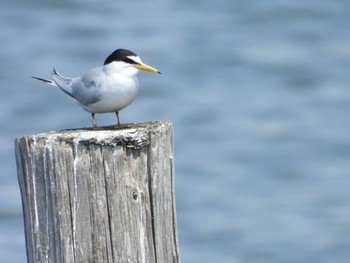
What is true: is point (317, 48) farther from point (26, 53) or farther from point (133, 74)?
point (133, 74)

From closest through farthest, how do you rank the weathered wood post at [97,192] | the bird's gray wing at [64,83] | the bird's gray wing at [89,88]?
1. the weathered wood post at [97,192]
2. the bird's gray wing at [89,88]
3. the bird's gray wing at [64,83]

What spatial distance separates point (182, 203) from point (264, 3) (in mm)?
6253

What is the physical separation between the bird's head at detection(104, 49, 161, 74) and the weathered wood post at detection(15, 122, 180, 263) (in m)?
1.19

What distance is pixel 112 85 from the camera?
5156 mm

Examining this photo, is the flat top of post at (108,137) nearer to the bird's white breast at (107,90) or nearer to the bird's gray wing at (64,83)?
the bird's white breast at (107,90)

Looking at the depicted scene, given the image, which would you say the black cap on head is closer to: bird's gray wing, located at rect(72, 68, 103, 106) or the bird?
the bird

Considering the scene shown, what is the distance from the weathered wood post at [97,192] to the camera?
398 cm

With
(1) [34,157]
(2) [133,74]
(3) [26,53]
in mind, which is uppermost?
(3) [26,53]

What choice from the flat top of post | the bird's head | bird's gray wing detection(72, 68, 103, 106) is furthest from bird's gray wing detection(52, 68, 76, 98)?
the flat top of post

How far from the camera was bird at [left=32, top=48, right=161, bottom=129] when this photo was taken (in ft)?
16.9

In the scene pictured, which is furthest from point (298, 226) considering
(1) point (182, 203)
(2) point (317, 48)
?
(2) point (317, 48)

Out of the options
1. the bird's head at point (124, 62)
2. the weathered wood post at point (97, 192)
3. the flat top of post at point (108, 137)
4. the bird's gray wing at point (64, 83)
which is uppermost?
the bird's gray wing at point (64, 83)

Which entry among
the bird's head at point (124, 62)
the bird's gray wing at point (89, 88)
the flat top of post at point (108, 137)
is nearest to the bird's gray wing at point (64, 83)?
the bird's gray wing at point (89, 88)

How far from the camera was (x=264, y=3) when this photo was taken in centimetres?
1622
